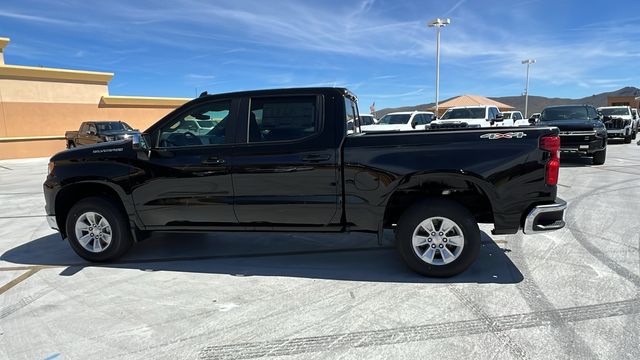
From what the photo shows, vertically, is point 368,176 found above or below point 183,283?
above

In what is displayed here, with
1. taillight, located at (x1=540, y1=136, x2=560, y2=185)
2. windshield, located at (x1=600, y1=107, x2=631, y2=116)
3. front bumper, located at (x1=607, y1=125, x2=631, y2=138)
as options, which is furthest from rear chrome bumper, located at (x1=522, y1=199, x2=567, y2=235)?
windshield, located at (x1=600, y1=107, x2=631, y2=116)

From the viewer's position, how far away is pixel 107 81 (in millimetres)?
25516

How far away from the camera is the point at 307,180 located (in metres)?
4.30

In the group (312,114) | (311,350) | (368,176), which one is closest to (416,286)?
(368,176)

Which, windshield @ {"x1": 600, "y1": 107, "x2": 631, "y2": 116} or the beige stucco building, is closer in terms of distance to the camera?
the beige stucco building

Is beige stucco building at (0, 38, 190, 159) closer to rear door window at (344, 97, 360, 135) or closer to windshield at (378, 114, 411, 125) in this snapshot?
windshield at (378, 114, 411, 125)

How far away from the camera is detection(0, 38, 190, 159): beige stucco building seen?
21.5 m

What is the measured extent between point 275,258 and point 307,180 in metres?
1.23

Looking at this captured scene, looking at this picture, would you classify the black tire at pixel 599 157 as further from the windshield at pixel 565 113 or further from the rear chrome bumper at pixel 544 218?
the rear chrome bumper at pixel 544 218

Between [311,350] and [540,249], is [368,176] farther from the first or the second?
[540,249]

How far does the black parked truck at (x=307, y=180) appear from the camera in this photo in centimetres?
402

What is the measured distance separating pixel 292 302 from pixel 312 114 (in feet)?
6.22

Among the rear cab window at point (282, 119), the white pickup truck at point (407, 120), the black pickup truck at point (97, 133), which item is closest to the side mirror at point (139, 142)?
the rear cab window at point (282, 119)

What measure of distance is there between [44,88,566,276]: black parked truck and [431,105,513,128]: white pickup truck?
14.0 metres
